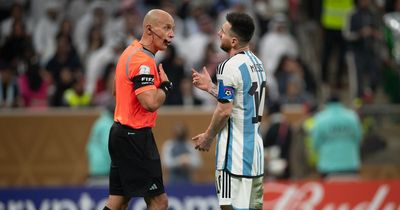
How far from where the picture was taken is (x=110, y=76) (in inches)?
734

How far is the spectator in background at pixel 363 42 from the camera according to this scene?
20594 millimetres

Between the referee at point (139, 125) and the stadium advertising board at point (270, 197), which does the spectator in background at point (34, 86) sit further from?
the referee at point (139, 125)

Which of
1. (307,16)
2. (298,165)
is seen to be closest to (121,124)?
(298,165)

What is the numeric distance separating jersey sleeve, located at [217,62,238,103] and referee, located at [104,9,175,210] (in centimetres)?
55

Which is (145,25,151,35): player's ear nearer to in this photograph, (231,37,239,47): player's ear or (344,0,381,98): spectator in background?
(231,37,239,47): player's ear

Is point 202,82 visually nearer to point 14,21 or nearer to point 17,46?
point 17,46

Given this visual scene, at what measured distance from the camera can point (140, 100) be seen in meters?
10.3

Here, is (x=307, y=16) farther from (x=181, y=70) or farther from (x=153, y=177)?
(x=153, y=177)

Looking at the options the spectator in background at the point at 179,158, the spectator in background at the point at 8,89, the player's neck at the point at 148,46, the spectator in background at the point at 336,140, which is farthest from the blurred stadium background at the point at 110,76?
the player's neck at the point at 148,46

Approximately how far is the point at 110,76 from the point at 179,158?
5.71ft

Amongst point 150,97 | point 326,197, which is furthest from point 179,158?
point 150,97

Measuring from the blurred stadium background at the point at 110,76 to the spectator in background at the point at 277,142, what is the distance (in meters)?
0.88

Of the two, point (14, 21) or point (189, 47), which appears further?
point (14, 21)

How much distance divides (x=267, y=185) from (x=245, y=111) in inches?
223
